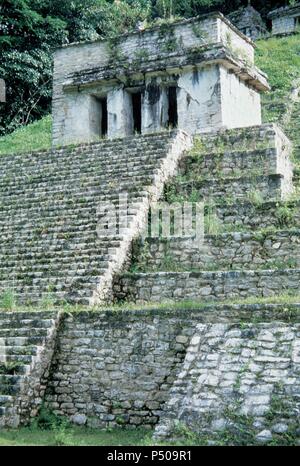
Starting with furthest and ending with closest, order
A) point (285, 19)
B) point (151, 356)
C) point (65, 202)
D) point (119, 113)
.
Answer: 1. point (285, 19)
2. point (119, 113)
3. point (65, 202)
4. point (151, 356)

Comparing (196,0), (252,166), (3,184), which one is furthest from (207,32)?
(196,0)

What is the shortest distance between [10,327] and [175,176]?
5278mm

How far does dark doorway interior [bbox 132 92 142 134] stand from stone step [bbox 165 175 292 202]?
528 centimetres

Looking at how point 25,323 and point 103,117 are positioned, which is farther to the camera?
point 103,117

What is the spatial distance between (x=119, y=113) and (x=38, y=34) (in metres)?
14.6

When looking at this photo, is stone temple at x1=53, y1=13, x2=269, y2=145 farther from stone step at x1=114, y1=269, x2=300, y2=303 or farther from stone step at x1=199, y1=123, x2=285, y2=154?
stone step at x1=114, y1=269, x2=300, y2=303

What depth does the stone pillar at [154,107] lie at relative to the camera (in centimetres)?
1661

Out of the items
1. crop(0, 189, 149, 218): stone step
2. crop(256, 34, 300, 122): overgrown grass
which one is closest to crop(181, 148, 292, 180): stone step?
crop(0, 189, 149, 218): stone step

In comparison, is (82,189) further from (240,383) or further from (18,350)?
(240,383)

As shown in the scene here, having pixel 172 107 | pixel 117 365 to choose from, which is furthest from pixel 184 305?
pixel 172 107

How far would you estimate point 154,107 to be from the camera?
1667 centimetres

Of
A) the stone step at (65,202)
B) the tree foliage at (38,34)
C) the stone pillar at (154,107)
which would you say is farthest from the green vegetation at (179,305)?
the tree foliage at (38,34)

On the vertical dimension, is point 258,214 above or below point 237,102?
below

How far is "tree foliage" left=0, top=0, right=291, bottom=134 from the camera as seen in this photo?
28781 millimetres
